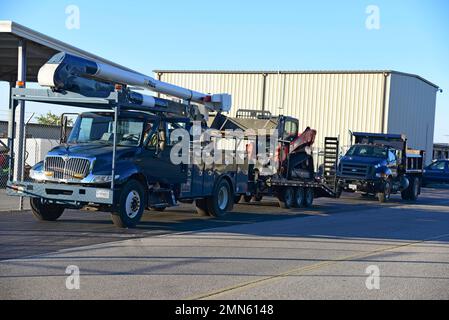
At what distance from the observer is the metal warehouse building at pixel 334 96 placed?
4109 centimetres

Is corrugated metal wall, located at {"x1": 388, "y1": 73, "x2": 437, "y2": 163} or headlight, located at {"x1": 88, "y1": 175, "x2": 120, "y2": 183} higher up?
corrugated metal wall, located at {"x1": 388, "y1": 73, "x2": 437, "y2": 163}

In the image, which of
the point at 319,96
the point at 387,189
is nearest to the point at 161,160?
the point at 387,189

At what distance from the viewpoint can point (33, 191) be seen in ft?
42.6

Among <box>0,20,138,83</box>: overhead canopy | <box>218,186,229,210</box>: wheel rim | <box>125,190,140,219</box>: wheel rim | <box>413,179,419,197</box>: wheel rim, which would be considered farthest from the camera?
<box>413,179,419,197</box>: wheel rim

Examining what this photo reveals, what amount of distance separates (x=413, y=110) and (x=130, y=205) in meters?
35.7

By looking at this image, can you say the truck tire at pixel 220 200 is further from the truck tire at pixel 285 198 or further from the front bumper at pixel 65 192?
the front bumper at pixel 65 192

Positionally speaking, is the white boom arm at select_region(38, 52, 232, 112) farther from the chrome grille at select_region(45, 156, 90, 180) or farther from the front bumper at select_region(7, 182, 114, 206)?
the front bumper at select_region(7, 182, 114, 206)

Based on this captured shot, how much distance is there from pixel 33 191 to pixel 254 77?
3316cm

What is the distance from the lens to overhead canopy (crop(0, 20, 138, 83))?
52.0 feet

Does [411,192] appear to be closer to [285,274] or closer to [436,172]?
[436,172]

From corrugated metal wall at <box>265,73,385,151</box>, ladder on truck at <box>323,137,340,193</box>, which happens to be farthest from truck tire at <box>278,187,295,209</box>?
corrugated metal wall at <box>265,73,385,151</box>

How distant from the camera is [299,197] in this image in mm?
21016

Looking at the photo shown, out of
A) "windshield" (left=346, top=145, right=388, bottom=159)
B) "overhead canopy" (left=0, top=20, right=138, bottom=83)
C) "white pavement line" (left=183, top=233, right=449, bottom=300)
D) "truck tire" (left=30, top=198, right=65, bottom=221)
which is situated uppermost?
"overhead canopy" (left=0, top=20, right=138, bottom=83)
